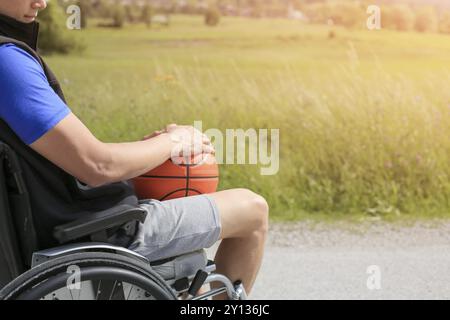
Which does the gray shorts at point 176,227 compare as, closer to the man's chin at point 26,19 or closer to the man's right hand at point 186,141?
the man's right hand at point 186,141

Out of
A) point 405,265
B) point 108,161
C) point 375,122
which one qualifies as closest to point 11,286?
point 108,161

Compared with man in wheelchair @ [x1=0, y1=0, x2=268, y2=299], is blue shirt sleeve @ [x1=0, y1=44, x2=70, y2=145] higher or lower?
higher

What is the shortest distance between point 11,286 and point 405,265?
2.95 m

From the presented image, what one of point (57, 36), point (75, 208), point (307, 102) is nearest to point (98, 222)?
point (75, 208)

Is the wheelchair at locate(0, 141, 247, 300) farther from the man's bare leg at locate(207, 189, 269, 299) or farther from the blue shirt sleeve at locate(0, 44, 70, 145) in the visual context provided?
the man's bare leg at locate(207, 189, 269, 299)

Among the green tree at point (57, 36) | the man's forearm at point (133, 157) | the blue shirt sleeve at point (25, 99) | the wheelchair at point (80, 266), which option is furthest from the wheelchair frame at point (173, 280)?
the green tree at point (57, 36)

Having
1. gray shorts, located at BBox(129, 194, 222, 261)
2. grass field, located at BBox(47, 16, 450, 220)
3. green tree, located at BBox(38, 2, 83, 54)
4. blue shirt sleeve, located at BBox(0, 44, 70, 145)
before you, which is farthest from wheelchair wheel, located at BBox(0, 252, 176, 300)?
green tree, located at BBox(38, 2, 83, 54)

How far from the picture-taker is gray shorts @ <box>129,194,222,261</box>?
2.54 m

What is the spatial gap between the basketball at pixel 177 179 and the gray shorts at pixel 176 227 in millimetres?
118

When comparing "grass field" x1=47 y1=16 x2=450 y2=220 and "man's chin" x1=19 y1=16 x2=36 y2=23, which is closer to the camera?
"man's chin" x1=19 y1=16 x2=36 y2=23

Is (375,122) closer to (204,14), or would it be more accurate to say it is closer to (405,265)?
(405,265)

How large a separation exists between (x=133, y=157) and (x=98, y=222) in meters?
0.21

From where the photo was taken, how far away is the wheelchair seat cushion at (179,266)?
8.61ft

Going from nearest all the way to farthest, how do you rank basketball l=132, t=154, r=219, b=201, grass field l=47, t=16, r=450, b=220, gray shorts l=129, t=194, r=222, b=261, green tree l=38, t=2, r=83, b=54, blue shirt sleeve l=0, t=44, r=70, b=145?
1. blue shirt sleeve l=0, t=44, r=70, b=145
2. gray shorts l=129, t=194, r=222, b=261
3. basketball l=132, t=154, r=219, b=201
4. grass field l=47, t=16, r=450, b=220
5. green tree l=38, t=2, r=83, b=54
